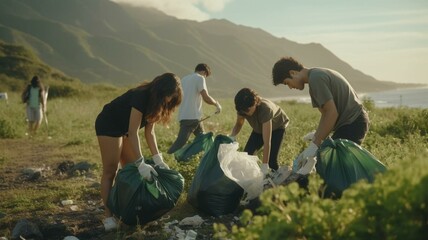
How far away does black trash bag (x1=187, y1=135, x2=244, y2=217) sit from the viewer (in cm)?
410

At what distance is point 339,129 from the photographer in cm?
405

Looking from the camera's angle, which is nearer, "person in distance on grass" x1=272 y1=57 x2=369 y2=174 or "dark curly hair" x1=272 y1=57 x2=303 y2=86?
"person in distance on grass" x1=272 y1=57 x2=369 y2=174

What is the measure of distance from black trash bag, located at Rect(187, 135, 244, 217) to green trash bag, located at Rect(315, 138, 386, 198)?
882mm

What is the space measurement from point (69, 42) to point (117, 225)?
163 meters

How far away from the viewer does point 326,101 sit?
3703 millimetres

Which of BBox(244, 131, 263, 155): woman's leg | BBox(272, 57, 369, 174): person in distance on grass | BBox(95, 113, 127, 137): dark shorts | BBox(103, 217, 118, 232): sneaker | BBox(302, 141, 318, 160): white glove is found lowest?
BBox(103, 217, 118, 232): sneaker

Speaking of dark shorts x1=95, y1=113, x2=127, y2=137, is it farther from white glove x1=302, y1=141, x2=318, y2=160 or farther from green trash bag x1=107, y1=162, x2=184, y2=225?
white glove x1=302, y1=141, x2=318, y2=160

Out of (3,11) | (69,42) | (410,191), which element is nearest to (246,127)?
(410,191)

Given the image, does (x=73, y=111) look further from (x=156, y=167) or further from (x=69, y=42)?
(x=69, y=42)

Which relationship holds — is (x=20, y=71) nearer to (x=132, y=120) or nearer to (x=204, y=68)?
(x=204, y=68)

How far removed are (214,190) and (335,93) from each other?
135 cm

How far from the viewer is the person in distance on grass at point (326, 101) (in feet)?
12.2

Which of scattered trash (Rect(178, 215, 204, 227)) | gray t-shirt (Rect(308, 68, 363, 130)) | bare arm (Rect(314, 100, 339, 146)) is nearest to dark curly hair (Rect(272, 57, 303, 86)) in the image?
gray t-shirt (Rect(308, 68, 363, 130))

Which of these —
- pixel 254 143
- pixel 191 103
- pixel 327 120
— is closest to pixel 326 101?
pixel 327 120
